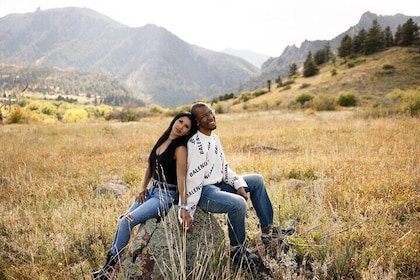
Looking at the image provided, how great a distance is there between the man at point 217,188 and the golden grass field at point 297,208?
1.18 ft

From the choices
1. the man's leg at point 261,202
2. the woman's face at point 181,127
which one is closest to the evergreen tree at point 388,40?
the man's leg at point 261,202

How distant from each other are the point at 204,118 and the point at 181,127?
0.28 meters

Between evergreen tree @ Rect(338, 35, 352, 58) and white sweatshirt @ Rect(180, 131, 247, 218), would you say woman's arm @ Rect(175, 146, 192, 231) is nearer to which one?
white sweatshirt @ Rect(180, 131, 247, 218)

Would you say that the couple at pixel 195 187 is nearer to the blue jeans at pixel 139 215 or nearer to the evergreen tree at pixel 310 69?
the blue jeans at pixel 139 215

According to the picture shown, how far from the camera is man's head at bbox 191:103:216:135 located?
10.9 feet

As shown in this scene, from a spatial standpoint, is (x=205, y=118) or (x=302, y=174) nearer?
(x=205, y=118)

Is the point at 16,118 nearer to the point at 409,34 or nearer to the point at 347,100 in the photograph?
the point at 347,100

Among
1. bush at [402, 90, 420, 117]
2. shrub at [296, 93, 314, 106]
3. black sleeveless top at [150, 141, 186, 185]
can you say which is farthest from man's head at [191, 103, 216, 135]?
shrub at [296, 93, 314, 106]

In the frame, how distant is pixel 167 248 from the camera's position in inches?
110

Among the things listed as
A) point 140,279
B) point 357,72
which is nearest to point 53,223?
point 140,279

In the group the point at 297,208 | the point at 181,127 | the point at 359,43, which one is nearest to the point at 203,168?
the point at 181,127

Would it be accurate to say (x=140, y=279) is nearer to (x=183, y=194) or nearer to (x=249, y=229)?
(x=183, y=194)

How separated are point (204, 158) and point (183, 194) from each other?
454mm

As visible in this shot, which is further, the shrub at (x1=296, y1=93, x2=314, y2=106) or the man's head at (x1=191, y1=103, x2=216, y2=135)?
the shrub at (x1=296, y1=93, x2=314, y2=106)
